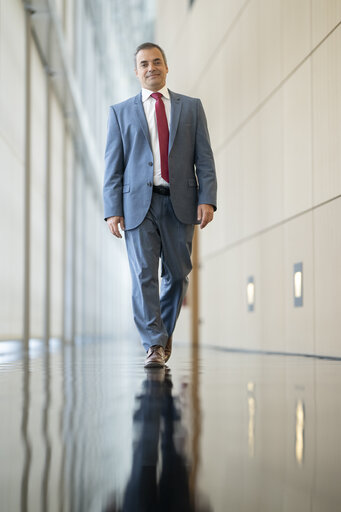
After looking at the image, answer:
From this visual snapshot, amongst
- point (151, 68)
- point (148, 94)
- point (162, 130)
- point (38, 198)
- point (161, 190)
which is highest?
point (38, 198)

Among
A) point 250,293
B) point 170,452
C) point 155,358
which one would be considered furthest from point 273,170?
point 170,452

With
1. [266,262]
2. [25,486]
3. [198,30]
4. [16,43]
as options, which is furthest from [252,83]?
[25,486]

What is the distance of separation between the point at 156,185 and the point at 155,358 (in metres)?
1.03

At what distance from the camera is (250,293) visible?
26.8ft

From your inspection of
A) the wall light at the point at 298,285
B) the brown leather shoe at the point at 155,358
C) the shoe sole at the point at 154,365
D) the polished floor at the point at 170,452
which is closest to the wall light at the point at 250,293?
the wall light at the point at 298,285

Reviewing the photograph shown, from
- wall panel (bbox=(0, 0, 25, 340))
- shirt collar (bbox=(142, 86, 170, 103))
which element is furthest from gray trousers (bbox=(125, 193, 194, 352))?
wall panel (bbox=(0, 0, 25, 340))

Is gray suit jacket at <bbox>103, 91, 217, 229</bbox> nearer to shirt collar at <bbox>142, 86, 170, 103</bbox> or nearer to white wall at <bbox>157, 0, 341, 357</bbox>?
shirt collar at <bbox>142, 86, 170, 103</bbox>

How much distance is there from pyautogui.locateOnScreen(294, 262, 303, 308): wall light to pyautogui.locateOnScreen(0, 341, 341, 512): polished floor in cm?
415

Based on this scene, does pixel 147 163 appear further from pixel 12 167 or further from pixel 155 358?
pixel 12 167

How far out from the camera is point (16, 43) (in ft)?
30.6

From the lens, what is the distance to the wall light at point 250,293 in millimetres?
8031

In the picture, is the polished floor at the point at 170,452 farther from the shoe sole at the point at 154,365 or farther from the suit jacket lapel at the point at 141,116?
the suit jacket lapel at the point at 141,116

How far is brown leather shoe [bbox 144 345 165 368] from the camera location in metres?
3.81

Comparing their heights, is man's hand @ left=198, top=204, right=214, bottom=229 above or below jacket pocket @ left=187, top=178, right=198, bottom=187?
below
